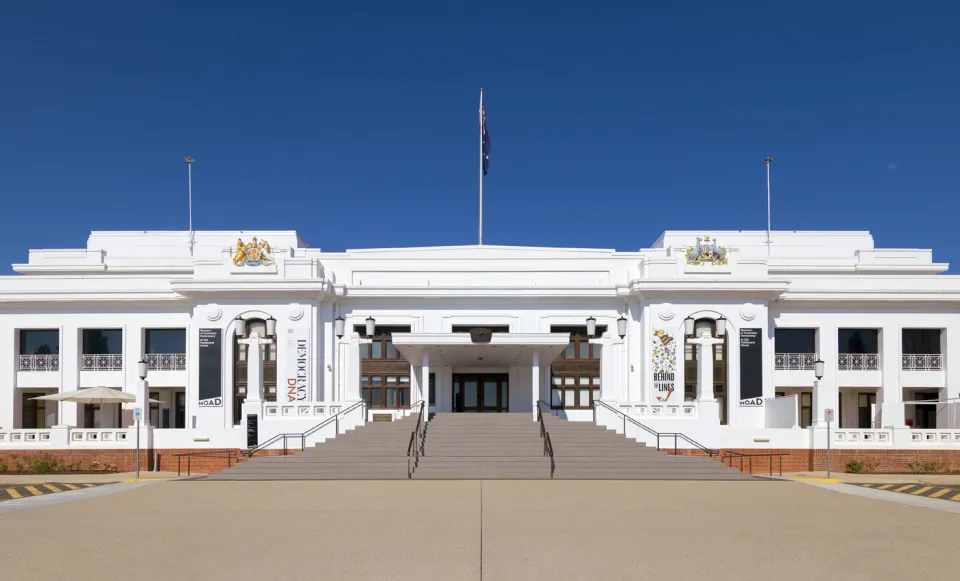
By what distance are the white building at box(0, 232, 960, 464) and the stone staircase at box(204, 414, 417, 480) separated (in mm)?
7301

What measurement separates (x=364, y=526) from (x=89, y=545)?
3.99m

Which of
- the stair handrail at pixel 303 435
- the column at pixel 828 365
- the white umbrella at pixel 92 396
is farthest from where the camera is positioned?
the column at pixel 828 365

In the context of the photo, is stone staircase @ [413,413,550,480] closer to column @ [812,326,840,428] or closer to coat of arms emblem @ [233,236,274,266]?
coat of arms emblem @ [233,236,274,266]

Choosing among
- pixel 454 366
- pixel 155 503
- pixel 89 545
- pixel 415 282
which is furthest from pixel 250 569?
pixel 415 282

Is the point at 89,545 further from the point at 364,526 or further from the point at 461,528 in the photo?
the point at 461,528

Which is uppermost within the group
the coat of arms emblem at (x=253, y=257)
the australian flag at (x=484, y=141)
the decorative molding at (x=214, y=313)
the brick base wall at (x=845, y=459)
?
the australian flag at (x=484, y=141)

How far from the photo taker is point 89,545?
11922mm

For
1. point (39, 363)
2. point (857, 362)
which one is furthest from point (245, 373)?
point (857, 362)

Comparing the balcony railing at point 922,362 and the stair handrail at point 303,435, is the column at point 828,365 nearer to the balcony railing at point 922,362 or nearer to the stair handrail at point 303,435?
the balcony railing at point 922,362

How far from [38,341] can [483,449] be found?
79.1 ft

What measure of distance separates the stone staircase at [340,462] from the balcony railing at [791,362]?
62.1 feet

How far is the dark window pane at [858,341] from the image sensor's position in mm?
37688

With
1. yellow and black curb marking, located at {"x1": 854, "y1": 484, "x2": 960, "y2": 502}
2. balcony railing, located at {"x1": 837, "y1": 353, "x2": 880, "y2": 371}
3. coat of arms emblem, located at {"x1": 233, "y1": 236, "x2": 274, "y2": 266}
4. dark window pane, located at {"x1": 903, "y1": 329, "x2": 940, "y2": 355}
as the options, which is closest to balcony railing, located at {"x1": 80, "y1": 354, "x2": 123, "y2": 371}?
coat of arms emblem, located at {"x1": 233, "y1": 236, "x2": 274, "y2": 266}

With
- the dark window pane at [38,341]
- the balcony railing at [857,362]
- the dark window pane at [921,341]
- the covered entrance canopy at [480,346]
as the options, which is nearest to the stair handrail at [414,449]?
the covered entrance canopy at [480,346]
